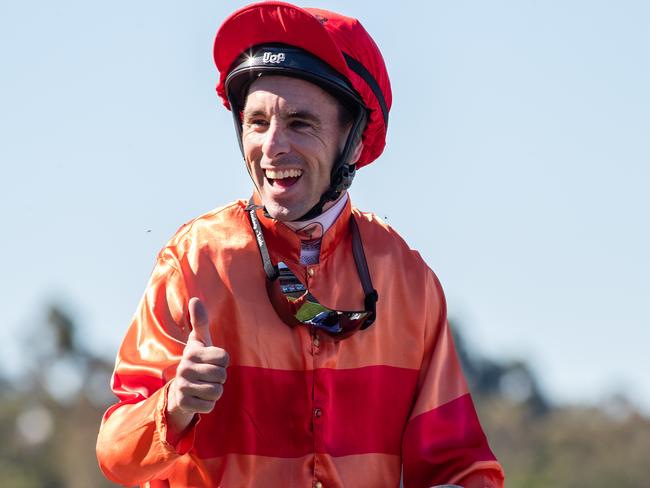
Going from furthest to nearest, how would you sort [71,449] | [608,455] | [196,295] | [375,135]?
[608,455], [71,449], [375,135], [196,295]

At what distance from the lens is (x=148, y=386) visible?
6094 millimetres

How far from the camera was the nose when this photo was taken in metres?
6.24

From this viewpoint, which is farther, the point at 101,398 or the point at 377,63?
the point at 101,398

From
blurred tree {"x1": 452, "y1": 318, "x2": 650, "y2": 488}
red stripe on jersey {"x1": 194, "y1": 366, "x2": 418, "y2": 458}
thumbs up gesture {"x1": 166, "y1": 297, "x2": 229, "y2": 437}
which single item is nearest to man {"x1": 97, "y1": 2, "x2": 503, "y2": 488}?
red stripe on jersey {"x1": 194, "y1": 366, "x2": 418, "y2": 458}

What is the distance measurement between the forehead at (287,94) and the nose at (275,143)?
9 centimetres

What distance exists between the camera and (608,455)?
161 ft

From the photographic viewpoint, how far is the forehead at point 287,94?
6285mm

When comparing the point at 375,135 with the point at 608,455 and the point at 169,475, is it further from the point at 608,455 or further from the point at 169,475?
the point at 608,455

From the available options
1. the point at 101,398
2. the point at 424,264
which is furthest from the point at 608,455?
the point at 424,264

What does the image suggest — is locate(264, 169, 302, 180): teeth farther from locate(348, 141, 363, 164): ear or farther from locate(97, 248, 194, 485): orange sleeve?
locate(97, 248, 194, 485): orange sleeve

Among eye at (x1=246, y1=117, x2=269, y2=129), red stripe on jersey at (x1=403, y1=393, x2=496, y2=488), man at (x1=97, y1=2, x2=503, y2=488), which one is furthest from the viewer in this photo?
red stripe on jersey at (x1=403, y1=393, x2=496, y2=488)

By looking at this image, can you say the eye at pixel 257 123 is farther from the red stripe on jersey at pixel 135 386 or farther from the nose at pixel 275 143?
the red stripe on jersey at pixel 135 386

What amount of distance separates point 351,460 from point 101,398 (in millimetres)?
40097

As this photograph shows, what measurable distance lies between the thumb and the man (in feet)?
1.22
